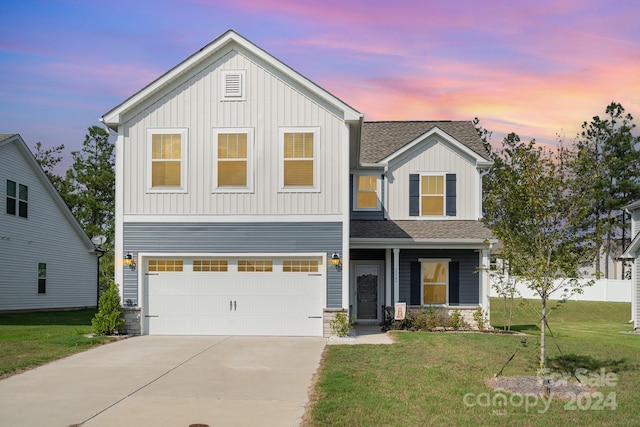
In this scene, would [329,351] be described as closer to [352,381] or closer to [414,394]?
[352,381]

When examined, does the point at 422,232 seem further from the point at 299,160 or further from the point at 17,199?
the point at 17,199

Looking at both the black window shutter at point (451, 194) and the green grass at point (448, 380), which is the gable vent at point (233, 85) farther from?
the black window shutter at point (451, 194)

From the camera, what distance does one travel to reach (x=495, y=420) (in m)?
9.34

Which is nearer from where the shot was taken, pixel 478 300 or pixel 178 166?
pixel 178 166

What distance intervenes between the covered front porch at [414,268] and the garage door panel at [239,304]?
11.7 feet

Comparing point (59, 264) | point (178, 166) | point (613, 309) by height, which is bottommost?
point (613, 309)

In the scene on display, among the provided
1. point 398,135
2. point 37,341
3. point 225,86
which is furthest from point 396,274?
point 37,341

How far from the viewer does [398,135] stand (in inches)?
1045

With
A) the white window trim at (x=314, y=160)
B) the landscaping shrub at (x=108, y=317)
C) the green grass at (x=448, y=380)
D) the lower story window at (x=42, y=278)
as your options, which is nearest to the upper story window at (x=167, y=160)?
the white window trim at (x=314, y=160)

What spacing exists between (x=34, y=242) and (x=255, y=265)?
602 inches

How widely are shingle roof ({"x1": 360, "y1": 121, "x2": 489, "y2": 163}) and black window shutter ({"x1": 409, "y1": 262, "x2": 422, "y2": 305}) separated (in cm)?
388

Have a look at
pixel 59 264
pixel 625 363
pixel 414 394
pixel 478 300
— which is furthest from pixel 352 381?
pixel 59 264

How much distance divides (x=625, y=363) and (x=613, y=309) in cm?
2745

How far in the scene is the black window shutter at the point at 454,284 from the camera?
2345cm
